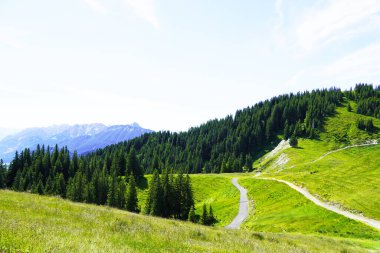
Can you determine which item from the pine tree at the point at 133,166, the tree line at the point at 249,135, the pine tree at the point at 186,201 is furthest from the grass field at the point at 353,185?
the tree line at the point at 249,135

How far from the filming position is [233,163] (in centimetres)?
13538

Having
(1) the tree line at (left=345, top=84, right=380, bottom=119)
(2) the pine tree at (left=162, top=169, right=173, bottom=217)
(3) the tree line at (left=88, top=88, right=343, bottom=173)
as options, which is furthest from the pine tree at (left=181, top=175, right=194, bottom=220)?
(1) the tree line at (left=345, top=84, right=380, bottom=119)

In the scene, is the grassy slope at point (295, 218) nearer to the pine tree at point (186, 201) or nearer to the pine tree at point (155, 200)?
→ the pine tree at point (186, 201)

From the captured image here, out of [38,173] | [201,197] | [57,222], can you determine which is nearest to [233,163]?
[201,197]

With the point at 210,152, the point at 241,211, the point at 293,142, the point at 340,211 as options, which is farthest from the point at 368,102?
the point at 340,211

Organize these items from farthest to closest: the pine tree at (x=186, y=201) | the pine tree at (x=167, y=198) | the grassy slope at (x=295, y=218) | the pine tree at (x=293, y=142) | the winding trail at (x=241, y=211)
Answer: the pine tree at (x=293, y=142), the pine tree at (x=186, y=201), the pine tree at (x=167, y=198), the winding trail at (x=241, y=211), the grassy slope at (x=295, y=218)

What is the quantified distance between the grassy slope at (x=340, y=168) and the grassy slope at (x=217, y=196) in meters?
A: 17.1

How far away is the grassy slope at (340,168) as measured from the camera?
152 ft

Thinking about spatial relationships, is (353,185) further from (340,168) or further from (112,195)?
(112,195)

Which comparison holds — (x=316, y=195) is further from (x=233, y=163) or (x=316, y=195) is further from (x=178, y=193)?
(x=233, y=163)

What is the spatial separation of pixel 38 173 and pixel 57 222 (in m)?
108

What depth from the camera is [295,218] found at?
1719 inches

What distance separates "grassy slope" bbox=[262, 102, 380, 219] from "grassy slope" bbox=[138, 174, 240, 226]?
1711 cm

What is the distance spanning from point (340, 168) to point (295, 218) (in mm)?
34637
